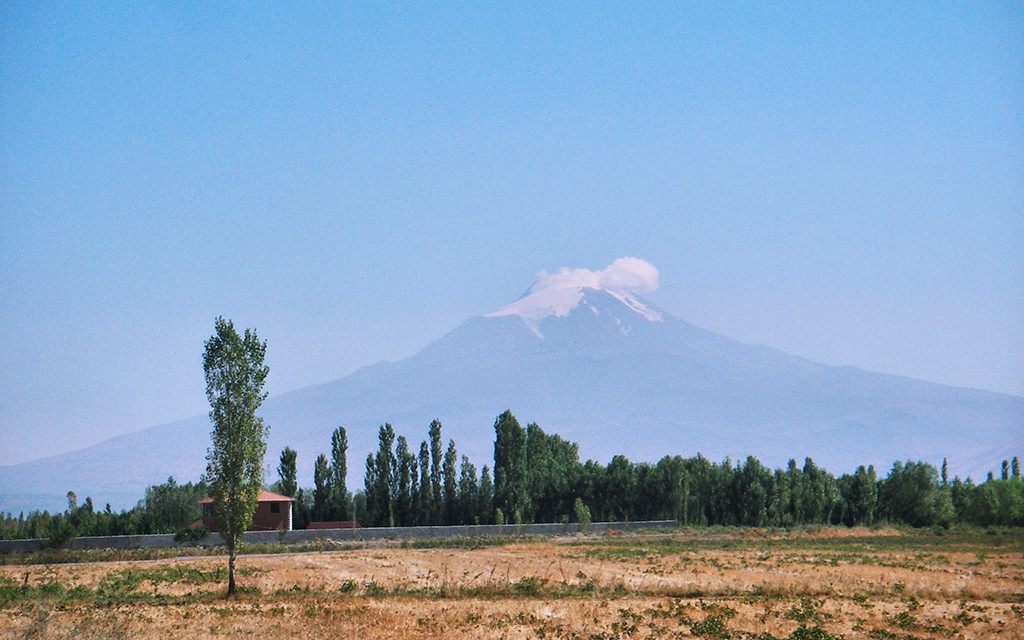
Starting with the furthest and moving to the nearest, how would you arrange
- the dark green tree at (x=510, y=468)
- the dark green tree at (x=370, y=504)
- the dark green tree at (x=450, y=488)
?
the dark green tree at (x=510, y=468) < the dark green tree at (x=450, y=488) < the dark green tree at (x=370, y=504)

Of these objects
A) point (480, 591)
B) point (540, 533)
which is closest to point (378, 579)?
point (480, 591)

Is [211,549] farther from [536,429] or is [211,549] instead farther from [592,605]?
[536,429]

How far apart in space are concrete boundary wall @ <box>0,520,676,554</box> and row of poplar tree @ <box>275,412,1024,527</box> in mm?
13411

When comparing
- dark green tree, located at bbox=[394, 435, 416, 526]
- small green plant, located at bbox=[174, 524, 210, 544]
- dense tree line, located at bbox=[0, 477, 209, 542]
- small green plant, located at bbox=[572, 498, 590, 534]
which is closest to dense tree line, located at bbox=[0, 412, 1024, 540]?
dark green tree, located at bbox=[394, 435, 416, 526]

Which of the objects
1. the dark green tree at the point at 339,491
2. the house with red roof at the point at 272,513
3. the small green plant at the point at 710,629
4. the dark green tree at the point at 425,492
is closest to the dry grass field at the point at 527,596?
the small green plant at the point at 710,629

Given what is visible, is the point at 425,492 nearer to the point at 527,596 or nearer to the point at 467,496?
the point at 467,496

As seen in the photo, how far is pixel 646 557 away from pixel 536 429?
7228cm

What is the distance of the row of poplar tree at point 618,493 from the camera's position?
4114 inches

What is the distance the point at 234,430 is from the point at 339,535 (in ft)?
Answer: 110

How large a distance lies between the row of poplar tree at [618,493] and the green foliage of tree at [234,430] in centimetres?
5774

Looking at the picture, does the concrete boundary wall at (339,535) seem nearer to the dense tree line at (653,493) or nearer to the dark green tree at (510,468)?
the dense tree line at (653,493)

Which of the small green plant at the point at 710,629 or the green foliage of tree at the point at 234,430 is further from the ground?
the green foliage of tree at the point at 234,430

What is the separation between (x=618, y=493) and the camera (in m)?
112

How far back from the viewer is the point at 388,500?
103 metres
